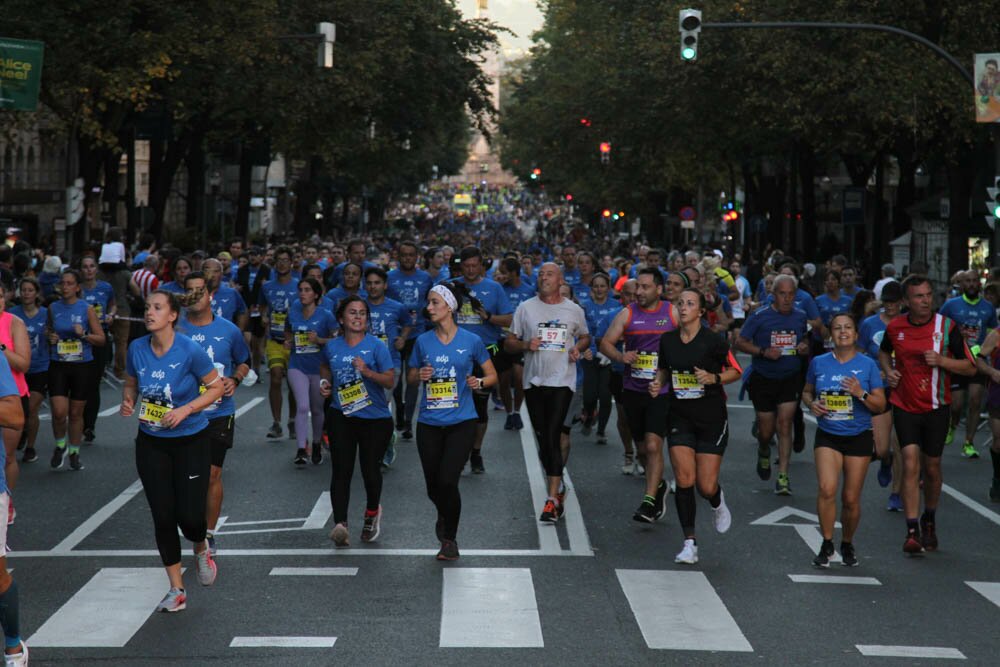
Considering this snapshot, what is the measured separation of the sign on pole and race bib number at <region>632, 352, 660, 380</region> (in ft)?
40.4

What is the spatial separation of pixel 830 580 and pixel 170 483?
3.95 m

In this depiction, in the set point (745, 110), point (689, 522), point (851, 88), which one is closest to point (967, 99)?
point (851, 88)

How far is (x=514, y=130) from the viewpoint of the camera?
65.6 metres

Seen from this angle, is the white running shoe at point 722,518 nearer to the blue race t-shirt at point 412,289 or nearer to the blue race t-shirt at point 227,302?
the blue race t-shirt at point 227,302

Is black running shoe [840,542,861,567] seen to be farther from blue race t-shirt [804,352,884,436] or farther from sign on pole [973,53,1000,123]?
sign on pole [973,53,1000,123]

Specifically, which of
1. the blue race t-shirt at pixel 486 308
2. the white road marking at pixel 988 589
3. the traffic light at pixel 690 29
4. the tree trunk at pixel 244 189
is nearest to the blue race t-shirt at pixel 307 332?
the blue race t-shirt at pixel 486 308

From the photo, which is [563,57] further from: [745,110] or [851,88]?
[851,88]

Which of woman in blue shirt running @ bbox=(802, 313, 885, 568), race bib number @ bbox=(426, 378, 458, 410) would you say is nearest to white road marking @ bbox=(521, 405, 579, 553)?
race bib number @ bbox=(426, 378, 458, 410)

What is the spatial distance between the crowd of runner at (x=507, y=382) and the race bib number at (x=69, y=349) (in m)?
0.02

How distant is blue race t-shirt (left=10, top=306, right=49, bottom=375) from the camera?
15.1m

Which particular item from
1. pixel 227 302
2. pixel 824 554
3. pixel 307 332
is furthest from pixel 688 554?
pixel 227 302

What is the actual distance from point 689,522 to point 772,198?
4571 centimetres

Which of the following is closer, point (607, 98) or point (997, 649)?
point (997, 649)

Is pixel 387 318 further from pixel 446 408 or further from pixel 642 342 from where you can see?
pixel 446 408
